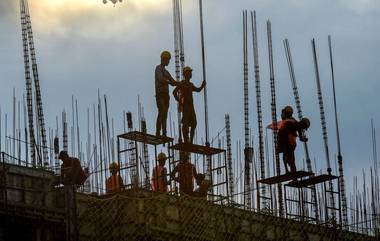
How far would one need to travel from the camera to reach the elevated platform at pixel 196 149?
24109 mm

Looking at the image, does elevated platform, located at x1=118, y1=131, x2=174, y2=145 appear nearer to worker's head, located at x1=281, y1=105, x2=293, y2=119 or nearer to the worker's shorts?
the worker's shorts

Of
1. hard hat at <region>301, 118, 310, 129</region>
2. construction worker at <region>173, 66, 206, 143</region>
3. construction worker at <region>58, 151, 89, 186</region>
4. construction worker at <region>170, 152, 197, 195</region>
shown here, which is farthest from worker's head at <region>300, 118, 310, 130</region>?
construction worker at <region>58, 151, 89, 186</region>

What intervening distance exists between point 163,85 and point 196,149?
1.91m

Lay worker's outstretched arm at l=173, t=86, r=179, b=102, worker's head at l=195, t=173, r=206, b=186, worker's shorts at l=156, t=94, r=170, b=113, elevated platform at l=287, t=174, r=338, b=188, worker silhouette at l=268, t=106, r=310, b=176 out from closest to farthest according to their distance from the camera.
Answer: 1. worker's shorts at l=156, t=94, r=170, b=113
2. worker's head at l=195, t=173, r=206, b=186
3. worker's outstretched arm at l=173, t=86, r=179, b=102
4. worker silhouette at l=268, t=106, r=310, b=176
5. elevated platform at l=287, t=174, r=338, b=188

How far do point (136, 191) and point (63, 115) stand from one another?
8414mm

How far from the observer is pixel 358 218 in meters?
30.3

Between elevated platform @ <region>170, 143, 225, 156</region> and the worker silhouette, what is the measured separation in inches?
60.4

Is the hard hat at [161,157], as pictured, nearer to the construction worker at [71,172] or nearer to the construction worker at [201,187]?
the construction worker at [201,187]

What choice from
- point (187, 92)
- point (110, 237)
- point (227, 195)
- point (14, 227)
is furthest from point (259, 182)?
point (14, 227)

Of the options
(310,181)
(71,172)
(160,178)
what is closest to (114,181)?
(160,178)

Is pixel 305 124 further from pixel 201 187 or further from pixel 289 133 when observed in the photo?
pixel 201 187

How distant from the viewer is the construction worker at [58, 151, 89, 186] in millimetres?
21906

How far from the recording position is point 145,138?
23938 mm

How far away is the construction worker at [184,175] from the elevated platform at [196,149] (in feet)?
0.91
